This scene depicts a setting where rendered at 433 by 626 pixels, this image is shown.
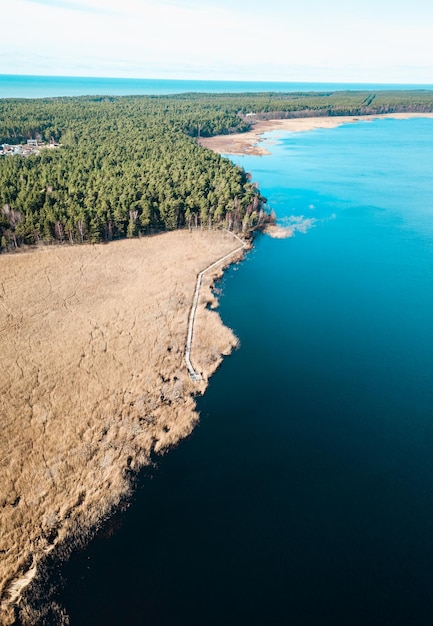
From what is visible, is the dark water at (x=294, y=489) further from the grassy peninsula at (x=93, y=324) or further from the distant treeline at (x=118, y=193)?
the distant treeline at (x=118, y=193)

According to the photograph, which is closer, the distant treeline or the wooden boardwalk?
the wooden boardwalk

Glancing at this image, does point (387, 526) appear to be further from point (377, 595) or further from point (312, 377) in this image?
point (312, 377)

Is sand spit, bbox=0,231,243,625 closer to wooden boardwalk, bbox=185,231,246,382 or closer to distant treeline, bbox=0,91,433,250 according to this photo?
wooden boardwalk, bbox=185,231,246,382

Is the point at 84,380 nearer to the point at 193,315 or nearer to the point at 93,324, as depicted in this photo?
the point at 93,324

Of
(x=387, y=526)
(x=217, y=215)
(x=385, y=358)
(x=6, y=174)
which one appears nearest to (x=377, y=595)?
(x=387, y=526)

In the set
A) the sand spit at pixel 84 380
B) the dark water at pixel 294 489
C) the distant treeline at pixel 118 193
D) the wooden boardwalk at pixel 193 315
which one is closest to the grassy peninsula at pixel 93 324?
the sand spit at pixel 84 380

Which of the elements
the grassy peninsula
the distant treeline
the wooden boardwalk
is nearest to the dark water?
the wooden boardwalk
